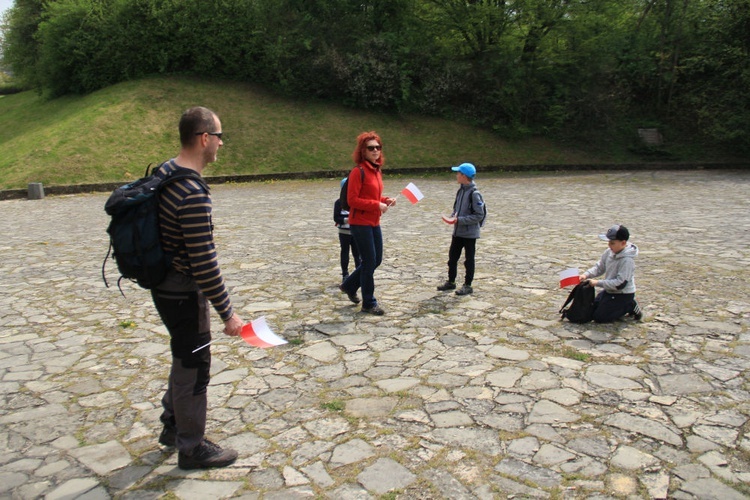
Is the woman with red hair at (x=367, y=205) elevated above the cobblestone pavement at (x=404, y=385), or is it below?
above

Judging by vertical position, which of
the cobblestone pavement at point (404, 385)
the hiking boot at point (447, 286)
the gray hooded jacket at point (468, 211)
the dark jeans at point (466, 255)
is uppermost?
the gray hooded jacket at point (468, 211)

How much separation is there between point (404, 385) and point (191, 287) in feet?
6.54

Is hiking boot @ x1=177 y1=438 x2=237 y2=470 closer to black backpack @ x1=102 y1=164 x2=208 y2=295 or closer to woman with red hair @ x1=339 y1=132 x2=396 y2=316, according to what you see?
black backpack @ x1=102 y1=164 x2=208 y2=295

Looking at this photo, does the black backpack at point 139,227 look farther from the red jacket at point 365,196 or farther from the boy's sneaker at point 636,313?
the boy's sneaker at point 636,313

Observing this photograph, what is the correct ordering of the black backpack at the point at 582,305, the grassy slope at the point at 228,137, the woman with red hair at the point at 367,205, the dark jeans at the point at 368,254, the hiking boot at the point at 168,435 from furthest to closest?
the grassy slope at the point at 228,137 < the dark jeans at the point at 368,254 < the woman with red hair at the point at 367,205 < the black backpack at the point at 582,305 < the hiking boot at the point at 168,435

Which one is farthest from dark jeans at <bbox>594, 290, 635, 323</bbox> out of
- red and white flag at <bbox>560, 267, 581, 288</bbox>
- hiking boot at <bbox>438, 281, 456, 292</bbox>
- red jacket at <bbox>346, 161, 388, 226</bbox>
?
red jacket at <bbox>346, 161, 388, 226</bbox>

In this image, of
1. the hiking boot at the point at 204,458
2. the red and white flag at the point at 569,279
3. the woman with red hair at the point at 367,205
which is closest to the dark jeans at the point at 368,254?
the woman with red hair at the point at 367,205

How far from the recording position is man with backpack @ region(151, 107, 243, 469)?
320 cm

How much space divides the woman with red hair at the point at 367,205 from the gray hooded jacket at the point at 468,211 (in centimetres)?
106

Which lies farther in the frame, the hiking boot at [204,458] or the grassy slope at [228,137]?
the grassy slope at [228,137]

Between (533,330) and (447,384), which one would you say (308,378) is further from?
(533,330)

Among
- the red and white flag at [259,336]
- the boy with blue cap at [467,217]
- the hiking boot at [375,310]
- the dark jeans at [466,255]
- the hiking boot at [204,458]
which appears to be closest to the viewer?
the red and white flag at [259,336]

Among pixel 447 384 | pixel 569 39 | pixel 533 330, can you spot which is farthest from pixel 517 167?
pixel 447 384

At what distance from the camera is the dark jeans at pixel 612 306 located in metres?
5.93
